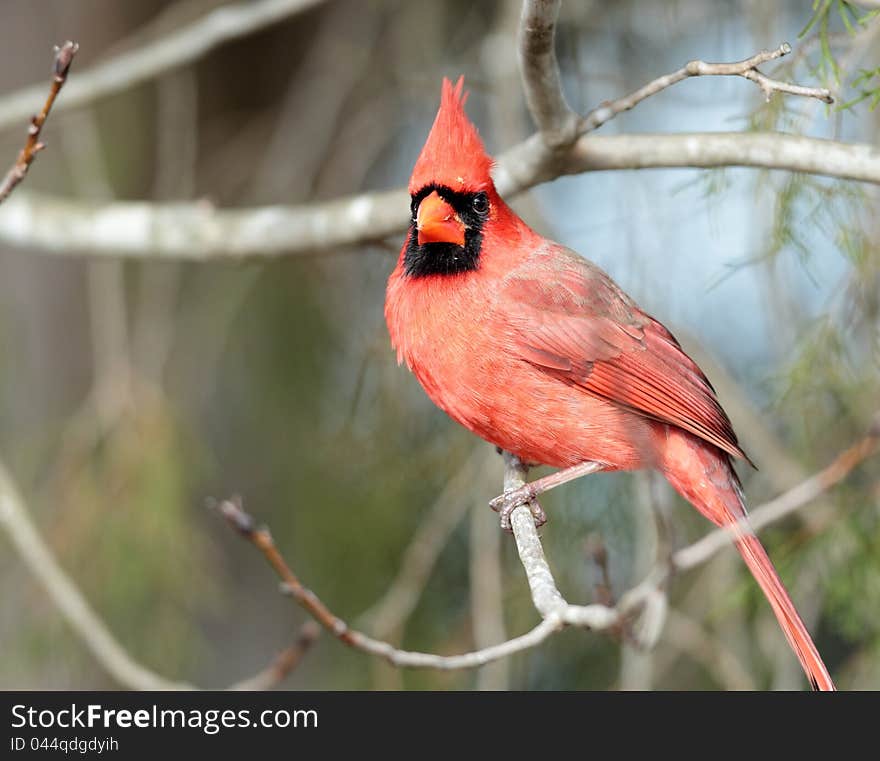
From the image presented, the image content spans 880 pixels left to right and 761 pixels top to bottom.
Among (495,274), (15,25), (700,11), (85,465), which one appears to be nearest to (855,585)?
(495,274)

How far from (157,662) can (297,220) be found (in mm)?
1402

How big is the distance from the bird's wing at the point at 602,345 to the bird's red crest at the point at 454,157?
0.79ft

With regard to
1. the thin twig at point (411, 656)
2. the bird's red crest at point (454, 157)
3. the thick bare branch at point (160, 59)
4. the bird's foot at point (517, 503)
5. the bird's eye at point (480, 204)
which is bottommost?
the thin twig at point (411, 656)

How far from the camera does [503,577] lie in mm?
3348

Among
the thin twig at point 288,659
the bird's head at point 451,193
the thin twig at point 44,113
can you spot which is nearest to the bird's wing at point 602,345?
the bird's head at point 451,193

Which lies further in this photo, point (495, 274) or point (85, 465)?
point (85, 465)

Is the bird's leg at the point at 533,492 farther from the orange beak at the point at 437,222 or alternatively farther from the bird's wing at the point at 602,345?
the orange beak at the point at 437,222

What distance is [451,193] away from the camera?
231 cm

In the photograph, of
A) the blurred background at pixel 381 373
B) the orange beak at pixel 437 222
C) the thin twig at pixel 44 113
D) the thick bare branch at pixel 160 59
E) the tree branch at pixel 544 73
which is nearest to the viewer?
the thin twig at pixel 44 113

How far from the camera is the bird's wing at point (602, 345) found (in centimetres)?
241

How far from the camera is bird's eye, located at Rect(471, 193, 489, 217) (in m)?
2.34

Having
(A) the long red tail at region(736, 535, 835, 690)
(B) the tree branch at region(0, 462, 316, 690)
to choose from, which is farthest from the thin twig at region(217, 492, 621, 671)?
(A) the long red tail at region(736, 535, 835, 690)
